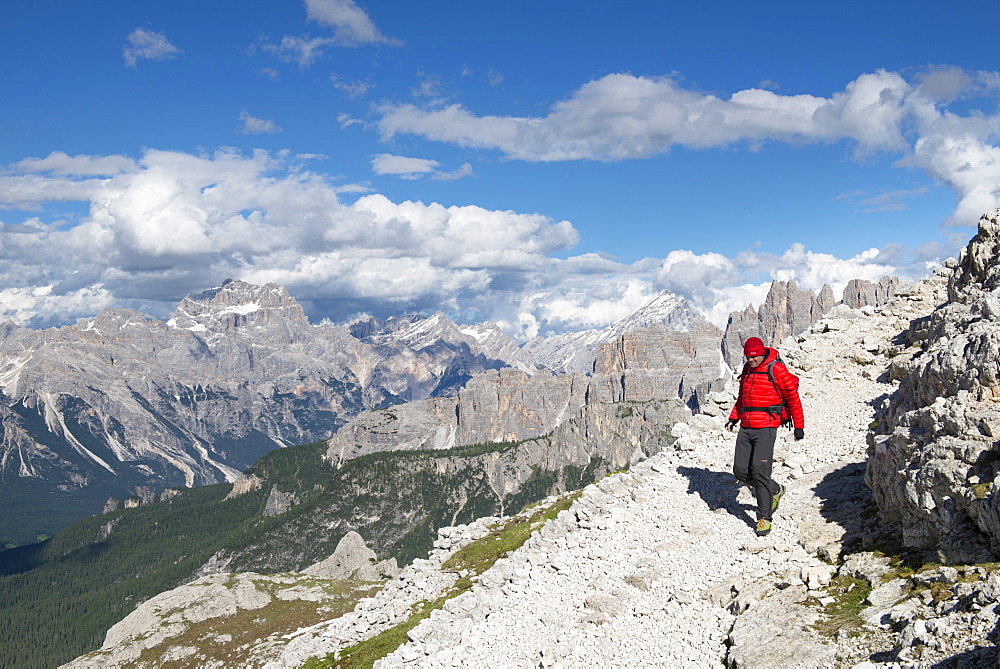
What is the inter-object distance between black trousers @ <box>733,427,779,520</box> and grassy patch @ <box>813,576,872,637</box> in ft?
13.9

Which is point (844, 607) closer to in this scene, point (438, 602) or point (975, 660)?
point (975, 660)

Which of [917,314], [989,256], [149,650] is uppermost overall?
[989,256]

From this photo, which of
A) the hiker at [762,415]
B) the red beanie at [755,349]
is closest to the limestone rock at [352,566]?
the hiker at [762,415]

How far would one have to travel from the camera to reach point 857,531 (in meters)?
19.1

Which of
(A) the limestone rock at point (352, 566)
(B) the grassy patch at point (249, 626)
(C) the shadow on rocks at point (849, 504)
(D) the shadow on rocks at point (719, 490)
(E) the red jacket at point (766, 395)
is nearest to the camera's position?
(C) the shadow on rocks at point (849, 504)

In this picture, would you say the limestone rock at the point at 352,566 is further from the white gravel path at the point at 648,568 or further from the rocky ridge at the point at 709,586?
the white gravel path at the point at 648,568

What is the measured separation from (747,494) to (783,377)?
5510mm

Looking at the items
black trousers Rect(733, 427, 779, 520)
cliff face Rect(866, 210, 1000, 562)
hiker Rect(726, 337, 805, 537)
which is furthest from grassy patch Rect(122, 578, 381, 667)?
cliff face Rect(866, 210, 1000, 562)

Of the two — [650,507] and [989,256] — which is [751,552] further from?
[989,256]

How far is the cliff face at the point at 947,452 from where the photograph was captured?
1472 cm

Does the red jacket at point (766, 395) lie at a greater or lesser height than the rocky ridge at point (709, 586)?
greater

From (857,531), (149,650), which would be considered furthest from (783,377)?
(149,650)

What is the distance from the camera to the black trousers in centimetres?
2100

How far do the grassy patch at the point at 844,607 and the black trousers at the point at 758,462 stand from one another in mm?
4242
